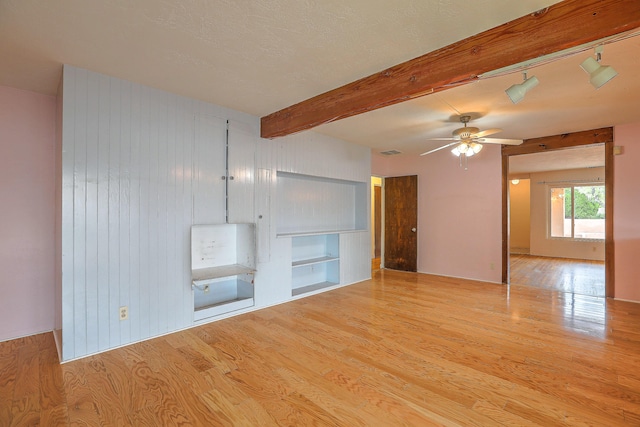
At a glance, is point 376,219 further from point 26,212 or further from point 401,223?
point 26,212

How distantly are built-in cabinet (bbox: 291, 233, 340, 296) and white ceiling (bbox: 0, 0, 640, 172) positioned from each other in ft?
7.47

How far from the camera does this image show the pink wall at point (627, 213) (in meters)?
4.18

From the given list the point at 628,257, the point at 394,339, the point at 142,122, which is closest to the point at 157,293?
the point at 142,122

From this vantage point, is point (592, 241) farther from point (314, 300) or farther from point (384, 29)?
point (384, 29)

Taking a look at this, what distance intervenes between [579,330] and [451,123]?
2.80 meters

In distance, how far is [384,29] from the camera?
2.03 metres

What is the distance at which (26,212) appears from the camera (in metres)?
3.02

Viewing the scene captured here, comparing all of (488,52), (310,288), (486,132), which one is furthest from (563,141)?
(310,288)

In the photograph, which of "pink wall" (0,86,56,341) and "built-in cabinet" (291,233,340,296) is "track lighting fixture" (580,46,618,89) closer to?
"built-in cabinet" (291,233,340,296)

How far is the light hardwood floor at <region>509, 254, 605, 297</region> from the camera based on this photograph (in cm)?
493

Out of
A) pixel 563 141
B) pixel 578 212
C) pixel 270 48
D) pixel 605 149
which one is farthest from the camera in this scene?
pixel 578 212

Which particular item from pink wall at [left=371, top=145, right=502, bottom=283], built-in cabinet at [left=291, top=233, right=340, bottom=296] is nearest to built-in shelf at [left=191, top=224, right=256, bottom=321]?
built-in cabinet at [left=291, top=233, right=340, bottom=296]

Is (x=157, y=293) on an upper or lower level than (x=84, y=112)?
lower

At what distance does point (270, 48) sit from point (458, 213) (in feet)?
15.8
